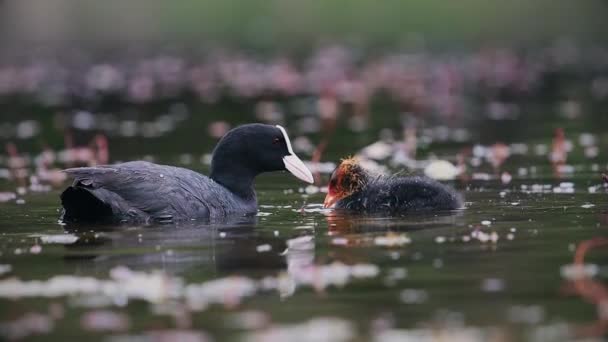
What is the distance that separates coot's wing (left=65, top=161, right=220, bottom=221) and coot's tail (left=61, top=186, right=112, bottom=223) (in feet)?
0.17

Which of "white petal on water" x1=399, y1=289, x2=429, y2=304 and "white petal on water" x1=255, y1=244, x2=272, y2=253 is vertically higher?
"white petal on water" x1=255, y1=244, x2=272, y2=253

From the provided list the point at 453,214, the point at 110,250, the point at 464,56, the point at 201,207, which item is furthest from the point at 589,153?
the point at 464,56

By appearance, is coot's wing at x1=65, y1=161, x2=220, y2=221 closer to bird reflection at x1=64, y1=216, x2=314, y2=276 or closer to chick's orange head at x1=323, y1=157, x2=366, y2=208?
bird reflection at x1=64, y1=216, x2=314, y2=276

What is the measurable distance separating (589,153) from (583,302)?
8981mm

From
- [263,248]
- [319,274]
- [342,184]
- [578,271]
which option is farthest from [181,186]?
[578,271]

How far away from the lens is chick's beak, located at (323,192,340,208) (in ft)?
39.1

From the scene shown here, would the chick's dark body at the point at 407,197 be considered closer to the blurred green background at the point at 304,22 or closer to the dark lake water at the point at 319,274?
the dark lake water at the point at 319,274

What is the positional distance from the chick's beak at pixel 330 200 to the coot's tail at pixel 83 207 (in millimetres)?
2175

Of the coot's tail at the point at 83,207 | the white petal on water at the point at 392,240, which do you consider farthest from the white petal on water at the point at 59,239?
the white petal on water at the point at 392,240

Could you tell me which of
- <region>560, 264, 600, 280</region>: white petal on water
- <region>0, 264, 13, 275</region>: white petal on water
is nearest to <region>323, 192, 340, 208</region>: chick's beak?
<region>0, 264, 13, 275</region>: white petal on water

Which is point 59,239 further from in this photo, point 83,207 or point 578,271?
point 578,271

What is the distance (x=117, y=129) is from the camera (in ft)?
68.7

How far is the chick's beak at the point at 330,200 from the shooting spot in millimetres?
11914

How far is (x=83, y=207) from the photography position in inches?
417
